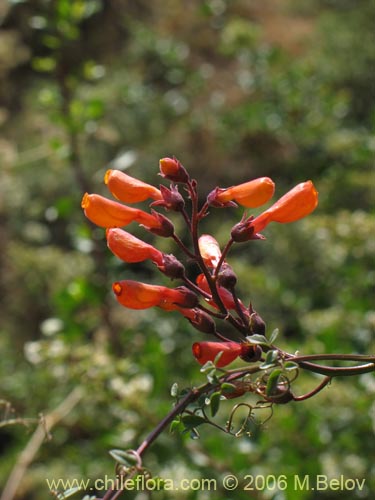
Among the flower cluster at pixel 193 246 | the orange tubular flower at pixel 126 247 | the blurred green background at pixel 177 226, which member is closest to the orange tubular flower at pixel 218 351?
the flower cluster at pixel 193 246

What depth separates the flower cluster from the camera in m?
0.74

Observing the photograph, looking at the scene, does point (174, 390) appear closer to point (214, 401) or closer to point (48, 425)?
point (214, 401)

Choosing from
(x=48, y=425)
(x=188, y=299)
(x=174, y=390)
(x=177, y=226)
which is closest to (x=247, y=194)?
(x=188, y=299)

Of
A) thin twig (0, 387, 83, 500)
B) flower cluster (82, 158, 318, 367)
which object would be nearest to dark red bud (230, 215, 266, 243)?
flower cluster (82, 158, 318, 367)

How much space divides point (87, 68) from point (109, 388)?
936 millimetres

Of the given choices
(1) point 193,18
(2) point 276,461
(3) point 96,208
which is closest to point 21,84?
(1) point 193,18

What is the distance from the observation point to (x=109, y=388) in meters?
1.72

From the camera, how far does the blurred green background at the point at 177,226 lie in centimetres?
166

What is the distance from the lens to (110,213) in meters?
0.81

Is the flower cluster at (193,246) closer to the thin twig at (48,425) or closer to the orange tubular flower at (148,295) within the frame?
the orange tubular flower at (148,295)

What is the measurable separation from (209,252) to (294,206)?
12 cm

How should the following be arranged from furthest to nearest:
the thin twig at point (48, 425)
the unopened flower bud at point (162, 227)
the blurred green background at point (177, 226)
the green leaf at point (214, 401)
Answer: the thin twig at point (48, 425) < the blurred green background at point (177, 226) < the unopened flower bud at point (162, 227) < the green leaf at point (214, 401)

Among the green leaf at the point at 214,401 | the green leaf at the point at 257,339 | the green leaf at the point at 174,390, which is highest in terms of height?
the green leaf at the point at 257,339

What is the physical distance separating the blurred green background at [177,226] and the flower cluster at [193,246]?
1.10 ft
